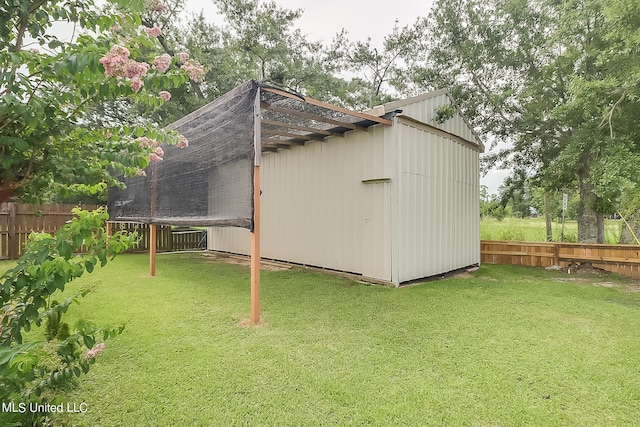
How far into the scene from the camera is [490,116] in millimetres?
7148

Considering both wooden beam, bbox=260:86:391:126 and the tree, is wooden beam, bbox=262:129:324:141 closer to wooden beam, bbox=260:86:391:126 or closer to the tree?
wooden beam, bbox=260:86:391:126

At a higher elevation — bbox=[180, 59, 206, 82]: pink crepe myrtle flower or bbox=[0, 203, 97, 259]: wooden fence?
bbox=[180, 59, 206, 82]: pink crepe myrtle flower

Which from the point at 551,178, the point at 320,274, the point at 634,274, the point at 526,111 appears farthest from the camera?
the point at 551,178

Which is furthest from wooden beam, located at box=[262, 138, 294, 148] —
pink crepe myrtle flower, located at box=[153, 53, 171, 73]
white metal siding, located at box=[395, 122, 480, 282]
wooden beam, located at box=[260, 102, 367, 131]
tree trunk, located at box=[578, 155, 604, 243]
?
tree trunk, located at box=[578, 155, 604, 243]

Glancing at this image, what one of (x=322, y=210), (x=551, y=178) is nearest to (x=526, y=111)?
(x=551, y=178)

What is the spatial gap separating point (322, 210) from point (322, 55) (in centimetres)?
874

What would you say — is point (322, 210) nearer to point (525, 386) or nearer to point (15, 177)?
point (525, 386)

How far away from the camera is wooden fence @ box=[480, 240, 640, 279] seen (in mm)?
5457

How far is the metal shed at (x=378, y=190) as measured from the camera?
16.0 ft

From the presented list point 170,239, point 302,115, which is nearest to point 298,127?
point 302,115

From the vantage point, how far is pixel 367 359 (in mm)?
2449

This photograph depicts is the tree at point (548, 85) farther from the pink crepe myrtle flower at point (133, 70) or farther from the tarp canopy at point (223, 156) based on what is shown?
the pink crepe myrtle flower at point (133, 70)

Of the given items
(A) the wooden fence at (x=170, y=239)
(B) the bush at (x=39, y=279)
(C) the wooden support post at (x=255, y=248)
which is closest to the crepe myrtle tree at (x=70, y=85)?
(B) the bush at (x=39, y=279)

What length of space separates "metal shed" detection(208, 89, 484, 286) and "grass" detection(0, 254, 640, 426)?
40.4 inches
